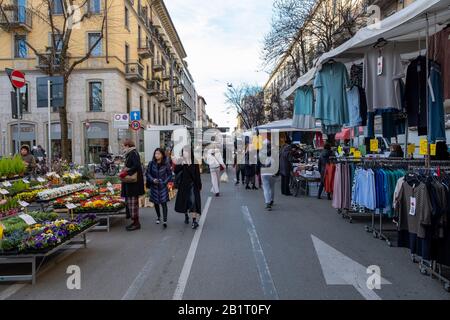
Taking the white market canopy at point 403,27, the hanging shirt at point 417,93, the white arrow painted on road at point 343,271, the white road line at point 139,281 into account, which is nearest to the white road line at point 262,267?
the white arrow painted on road at point 343,271

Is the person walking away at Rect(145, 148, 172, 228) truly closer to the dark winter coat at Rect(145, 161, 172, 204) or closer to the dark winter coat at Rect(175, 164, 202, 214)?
the dark winter coat at Rect(145, 161, 172, 204)

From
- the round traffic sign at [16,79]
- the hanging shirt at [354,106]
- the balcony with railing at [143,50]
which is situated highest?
the balcony with railing at [143,50]

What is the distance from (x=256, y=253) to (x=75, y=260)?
2944mm

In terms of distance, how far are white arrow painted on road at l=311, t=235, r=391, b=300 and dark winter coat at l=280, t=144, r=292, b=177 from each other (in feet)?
22.7

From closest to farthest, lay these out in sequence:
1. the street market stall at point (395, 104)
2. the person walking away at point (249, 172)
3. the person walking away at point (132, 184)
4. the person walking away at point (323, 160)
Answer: the street market stall at point (395, 104) < the person walking away at point (132, 184) < the person walking away at point (323, 160) < the person walking away at point (249, 172)

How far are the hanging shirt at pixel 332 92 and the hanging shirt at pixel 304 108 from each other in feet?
5.14

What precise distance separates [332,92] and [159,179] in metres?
4.27

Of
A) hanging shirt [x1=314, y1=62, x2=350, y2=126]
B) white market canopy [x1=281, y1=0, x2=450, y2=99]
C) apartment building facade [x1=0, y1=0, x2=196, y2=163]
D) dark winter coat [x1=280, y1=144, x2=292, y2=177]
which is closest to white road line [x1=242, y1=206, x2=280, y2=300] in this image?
hanging shirt [x1=314, y1=62, x2=350, y2=126]

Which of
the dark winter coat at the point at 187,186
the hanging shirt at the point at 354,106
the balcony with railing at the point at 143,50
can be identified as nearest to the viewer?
the hanging shirt at the point at 354,106

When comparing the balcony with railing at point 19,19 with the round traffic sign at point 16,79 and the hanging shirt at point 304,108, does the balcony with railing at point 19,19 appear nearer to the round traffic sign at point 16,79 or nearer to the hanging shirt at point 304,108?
the round traffic sign at point 16,79

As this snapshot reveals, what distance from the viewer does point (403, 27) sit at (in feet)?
21.1

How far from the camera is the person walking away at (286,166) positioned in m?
13.7

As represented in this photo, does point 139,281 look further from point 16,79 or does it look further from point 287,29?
point 287,29
